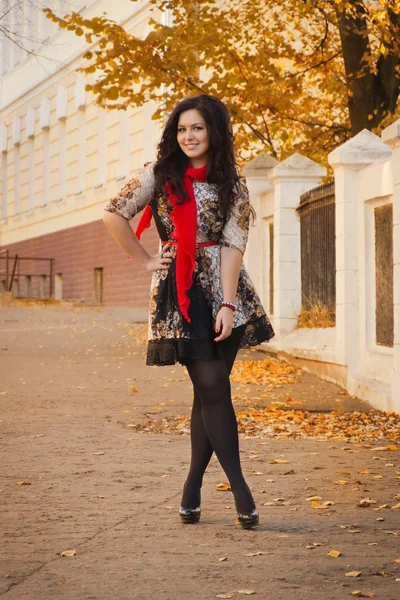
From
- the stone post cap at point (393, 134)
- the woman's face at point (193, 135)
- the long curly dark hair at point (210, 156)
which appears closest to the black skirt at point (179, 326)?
the long curly dark hair at point (210, 156)

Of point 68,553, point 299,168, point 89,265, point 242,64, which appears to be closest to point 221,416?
point 68,553

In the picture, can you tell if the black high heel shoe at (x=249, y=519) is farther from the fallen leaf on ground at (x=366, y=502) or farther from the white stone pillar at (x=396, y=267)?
the white stone pillar at (x=396, y=267)

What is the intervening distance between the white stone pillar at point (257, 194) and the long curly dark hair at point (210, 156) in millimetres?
11089

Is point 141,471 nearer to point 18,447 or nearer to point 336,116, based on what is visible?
point 18,447

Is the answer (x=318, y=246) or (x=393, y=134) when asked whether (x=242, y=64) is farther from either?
(x=393, y=134)

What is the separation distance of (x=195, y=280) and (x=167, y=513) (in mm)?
1081

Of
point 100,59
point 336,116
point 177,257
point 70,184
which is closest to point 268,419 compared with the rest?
point 177,257

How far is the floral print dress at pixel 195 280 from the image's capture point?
508 cm

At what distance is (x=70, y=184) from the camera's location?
39812 millimetres

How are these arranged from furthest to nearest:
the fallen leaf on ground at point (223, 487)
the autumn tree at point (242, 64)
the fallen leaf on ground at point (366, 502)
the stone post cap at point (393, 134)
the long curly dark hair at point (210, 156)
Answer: the autumn tree at point (242, 64)
the stone post cap at point (393, 134)
the fallen leaf on ground at point (223, 487)
the fallen leaf on ground at point (366, 502)
the long curly dark hair at point (210, 156)

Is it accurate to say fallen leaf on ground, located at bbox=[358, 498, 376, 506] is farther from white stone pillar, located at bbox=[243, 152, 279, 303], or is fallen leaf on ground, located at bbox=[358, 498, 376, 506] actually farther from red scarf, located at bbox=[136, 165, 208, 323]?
white stone pillar, located at bbox=[243, 152, 279, 303]

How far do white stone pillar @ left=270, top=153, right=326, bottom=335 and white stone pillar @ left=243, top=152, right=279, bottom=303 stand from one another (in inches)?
55.6

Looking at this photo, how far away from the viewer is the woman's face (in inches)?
202

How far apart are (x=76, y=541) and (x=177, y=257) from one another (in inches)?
48.5
